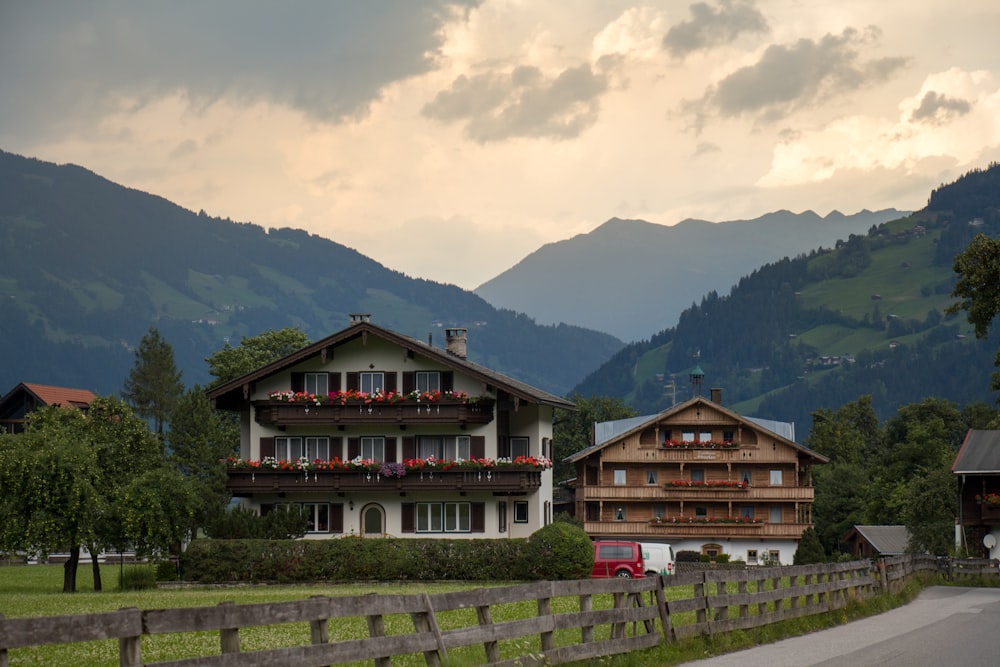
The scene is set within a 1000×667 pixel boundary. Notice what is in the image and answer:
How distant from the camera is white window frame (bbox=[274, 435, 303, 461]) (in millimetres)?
62719

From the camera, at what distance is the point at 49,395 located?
111938mm

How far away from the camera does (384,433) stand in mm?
62156

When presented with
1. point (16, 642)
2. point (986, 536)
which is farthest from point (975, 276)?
point (16, 642)

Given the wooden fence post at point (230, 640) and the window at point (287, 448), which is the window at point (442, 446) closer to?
the window at point (287, 448)

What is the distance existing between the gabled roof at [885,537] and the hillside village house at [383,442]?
45.7 metres

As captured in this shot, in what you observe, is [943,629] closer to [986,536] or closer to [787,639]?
[787,639]

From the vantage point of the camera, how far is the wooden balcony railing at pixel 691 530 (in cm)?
9100

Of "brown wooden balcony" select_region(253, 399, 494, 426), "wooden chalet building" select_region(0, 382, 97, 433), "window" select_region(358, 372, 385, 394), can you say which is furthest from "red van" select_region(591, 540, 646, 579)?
"wooden chalet building" select_region(0, 382, 97, 433)

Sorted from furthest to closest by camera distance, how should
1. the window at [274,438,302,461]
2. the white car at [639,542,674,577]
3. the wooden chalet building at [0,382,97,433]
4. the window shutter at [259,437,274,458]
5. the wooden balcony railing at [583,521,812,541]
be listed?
the wooden chalet building at [0,382,97,433] → the wooden balcony railing at [583,521,812,541] → the window at [274,438,302,461] → the window shutter at [259,437,274,458] → the white car at [639,542,674,577]

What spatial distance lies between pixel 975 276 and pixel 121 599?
29800mm

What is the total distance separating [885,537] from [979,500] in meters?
34.8

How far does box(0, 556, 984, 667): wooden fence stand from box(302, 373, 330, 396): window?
3667 centimetres

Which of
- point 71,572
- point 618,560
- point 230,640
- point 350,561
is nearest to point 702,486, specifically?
point 618,560

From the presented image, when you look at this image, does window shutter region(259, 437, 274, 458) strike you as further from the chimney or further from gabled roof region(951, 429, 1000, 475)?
gabled roof region(951, 429, 1000, 475)
